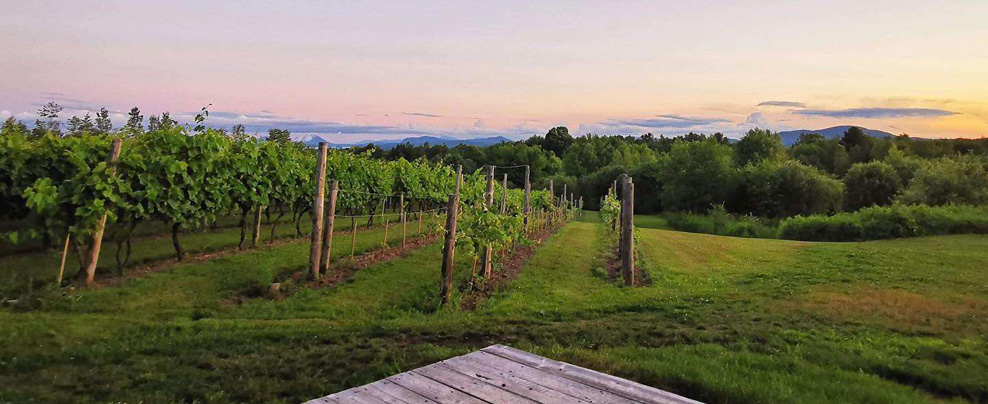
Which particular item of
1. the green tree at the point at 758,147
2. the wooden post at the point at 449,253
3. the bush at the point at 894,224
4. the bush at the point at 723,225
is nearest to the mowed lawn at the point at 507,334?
the wooden post at the point at 449,253

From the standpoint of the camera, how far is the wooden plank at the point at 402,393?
3.40 metres

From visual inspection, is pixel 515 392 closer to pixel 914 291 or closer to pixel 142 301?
pixel 142 301

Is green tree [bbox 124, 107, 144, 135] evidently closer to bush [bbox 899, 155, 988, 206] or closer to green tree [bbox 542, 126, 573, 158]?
bush [bbox 899, 155, 988, 206]

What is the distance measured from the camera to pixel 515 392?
3.56 m

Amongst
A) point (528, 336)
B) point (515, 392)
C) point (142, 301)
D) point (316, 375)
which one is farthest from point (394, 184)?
point (515, 392)

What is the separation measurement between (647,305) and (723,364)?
13.5 feet

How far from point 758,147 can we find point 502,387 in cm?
6786

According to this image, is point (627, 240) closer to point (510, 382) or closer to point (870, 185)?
point (510, 382)

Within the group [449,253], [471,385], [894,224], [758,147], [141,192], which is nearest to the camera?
[471,385]

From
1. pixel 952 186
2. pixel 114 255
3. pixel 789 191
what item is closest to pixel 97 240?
pixel 114 255

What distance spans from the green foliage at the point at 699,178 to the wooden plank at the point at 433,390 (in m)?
53.9

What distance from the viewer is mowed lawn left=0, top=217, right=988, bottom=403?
16.8ft

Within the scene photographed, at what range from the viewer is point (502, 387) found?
3.66 metres

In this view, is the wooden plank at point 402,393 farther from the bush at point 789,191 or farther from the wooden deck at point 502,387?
the bush at point 789,191
